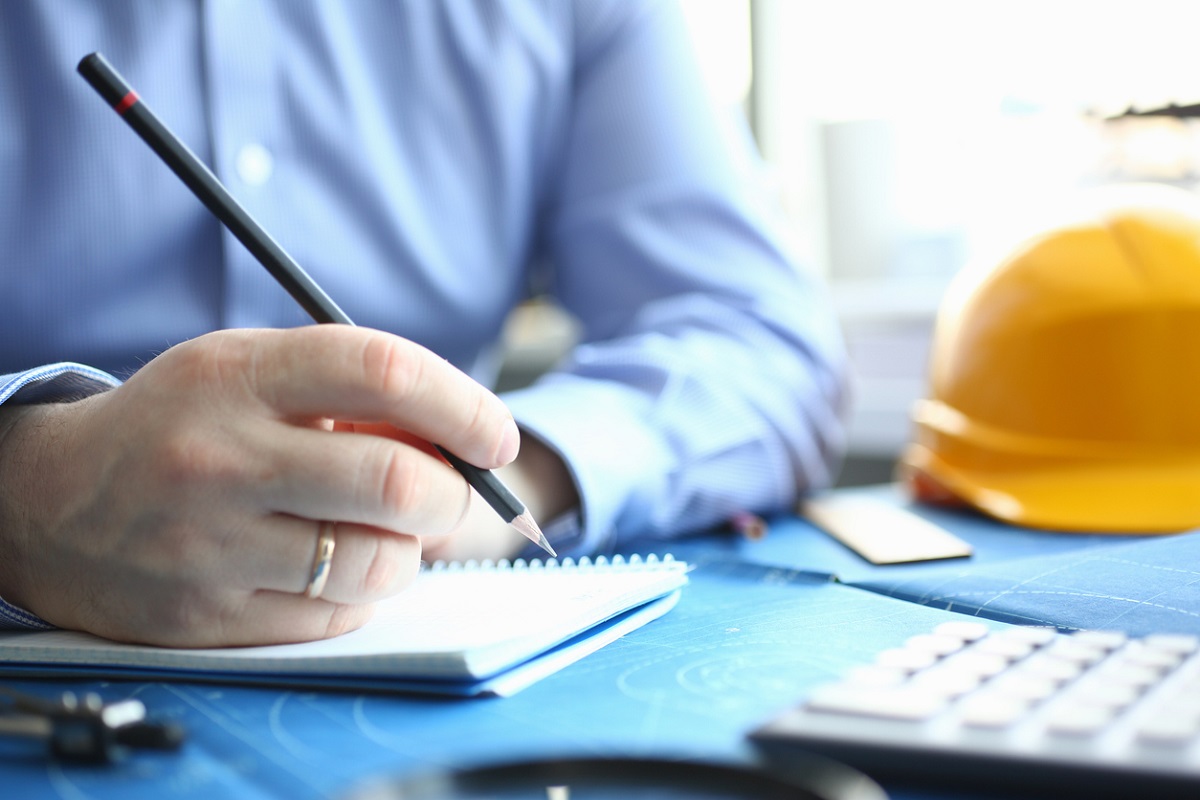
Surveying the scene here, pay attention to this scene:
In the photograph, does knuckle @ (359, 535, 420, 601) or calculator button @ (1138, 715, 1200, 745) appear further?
knuckle @ (359, 535, 420, 601)

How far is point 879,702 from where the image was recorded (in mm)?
313

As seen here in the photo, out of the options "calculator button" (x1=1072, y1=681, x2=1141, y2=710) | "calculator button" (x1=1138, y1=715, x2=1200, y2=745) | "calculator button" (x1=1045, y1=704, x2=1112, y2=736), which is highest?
"calculator button" (x1=1138, y1=715, x2=1200, y2=745)

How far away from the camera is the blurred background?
4.57 feet

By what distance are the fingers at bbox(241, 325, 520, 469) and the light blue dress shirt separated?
0.79 ft

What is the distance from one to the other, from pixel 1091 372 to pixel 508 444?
523 mm

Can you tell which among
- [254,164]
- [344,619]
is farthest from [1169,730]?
[254,164]

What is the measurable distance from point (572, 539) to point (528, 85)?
0.48 metres

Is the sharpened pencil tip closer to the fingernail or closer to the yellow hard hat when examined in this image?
the fingernail

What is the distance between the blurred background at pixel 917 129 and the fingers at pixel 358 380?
36.7 inches

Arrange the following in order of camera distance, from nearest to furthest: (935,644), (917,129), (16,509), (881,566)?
(935,644) → (16,509) → (881,566) → (917,129)

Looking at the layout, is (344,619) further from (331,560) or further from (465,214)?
(465,214)

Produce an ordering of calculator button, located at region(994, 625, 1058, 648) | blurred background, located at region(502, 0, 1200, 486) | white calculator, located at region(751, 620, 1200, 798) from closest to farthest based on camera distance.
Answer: white calculator, located at region(751, 620, 1200, 798), calculator button, located at region(994, 625, 1058, 648), blurred background, located at region(502, 0, 1200, 486)

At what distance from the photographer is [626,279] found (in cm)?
96

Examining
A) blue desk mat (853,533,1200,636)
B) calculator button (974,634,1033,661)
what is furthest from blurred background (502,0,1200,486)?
calculator button (974,634,1033,661)
